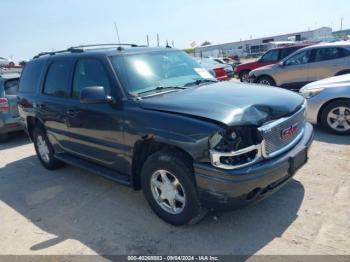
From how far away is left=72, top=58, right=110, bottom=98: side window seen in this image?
4246 mm

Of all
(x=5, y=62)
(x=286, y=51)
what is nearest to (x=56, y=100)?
(x=286, y=51)

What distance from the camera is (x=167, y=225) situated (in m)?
3.79

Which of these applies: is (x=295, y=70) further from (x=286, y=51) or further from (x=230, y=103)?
(x=230, y=103)

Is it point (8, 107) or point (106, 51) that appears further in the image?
point (8, 107)

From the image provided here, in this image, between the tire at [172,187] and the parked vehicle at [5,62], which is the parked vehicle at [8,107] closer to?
the tire at [172,187]

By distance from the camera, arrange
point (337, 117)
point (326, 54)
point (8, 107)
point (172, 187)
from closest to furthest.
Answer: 1. point (172, 187)
2. point (337, 117)
3. point (8, 107)
4. point (326, 54)

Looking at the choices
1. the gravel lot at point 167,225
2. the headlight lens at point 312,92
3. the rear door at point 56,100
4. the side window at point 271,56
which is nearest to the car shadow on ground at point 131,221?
the gravel lot at point 167,225

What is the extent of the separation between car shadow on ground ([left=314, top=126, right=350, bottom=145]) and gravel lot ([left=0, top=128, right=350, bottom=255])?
1.89 feet

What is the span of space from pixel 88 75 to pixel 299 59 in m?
8.14

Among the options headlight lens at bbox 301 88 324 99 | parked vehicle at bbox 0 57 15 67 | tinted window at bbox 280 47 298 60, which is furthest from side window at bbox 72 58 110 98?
parked vehicle at bbox 0 57 15 67

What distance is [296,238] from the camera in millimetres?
3299

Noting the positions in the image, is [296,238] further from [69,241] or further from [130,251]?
[69,241]

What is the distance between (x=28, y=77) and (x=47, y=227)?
129 inches

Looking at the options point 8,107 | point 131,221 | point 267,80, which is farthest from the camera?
point 267,80
